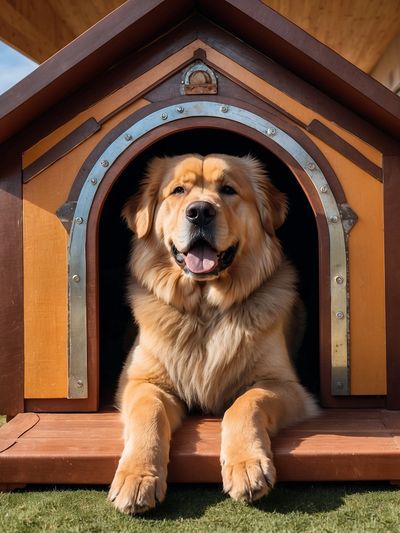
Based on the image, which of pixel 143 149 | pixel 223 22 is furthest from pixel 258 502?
pixel 223 22

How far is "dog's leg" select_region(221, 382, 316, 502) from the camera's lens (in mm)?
1709

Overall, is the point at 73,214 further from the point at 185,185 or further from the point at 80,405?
the point at 80,405

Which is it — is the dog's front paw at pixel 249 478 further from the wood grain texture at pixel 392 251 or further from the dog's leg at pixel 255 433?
the wood grain texture at pixel 392 251

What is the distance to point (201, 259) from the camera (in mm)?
2459

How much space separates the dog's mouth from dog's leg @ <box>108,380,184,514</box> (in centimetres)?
55

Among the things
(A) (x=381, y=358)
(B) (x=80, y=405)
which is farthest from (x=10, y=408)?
(A) (x=381, y=358)

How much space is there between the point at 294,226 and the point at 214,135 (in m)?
0.82

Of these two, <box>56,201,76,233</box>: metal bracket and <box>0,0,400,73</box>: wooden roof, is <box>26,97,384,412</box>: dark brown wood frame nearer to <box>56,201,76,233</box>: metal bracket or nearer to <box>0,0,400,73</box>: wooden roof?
<box>56,201,76,233</box>: metal bracket

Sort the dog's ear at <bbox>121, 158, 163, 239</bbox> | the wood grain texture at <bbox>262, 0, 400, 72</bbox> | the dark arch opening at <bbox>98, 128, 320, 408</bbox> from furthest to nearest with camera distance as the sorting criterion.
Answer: the wood grain texture at <bbox>262, 0, 400, 72</bbox> < the dark arch opening at <bbox>98, 128, 320, 408</bbox> < the dog's ear at <bbox>121, 158, 163, 239</bbox>

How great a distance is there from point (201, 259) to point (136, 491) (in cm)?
106

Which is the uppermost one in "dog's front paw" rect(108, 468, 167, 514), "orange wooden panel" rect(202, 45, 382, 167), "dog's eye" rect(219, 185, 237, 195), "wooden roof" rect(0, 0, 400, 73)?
"wooden roof" rect(0, 0, 400, 73)

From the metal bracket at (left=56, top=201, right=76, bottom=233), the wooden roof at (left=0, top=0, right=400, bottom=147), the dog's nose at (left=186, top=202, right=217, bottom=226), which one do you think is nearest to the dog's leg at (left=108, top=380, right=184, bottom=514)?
the dog's nose at (left=186, top=202, right=217, bottom=226)

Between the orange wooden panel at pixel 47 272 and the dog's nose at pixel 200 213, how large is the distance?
57cm

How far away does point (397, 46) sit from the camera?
5746mm
